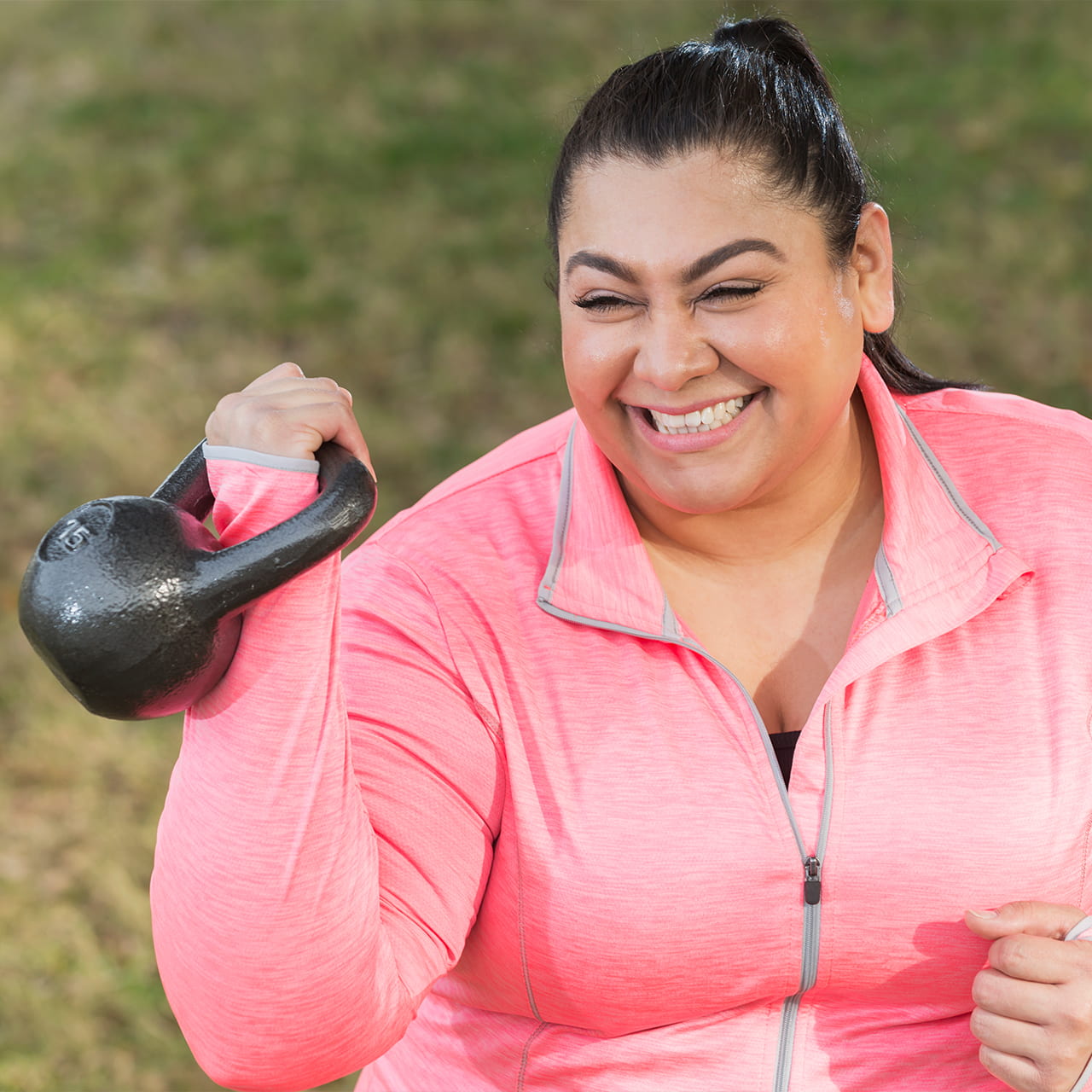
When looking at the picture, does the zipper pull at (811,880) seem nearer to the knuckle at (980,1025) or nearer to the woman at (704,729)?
the woman at (704,729)

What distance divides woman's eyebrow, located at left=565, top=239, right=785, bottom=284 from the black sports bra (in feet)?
1.67

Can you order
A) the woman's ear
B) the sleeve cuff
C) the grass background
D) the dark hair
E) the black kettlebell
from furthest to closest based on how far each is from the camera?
the grass background
the woman's ear
the dark hair
the sleeve cuff
the black kettlebell

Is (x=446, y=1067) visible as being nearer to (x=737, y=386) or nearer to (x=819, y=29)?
(x=737, y=386)

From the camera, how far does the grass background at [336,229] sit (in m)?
4.14

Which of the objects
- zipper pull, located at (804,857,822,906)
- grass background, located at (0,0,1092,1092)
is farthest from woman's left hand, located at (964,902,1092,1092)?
grass background, located at (0,0,1092,1092)

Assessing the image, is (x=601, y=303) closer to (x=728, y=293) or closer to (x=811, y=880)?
(x=728, y=293)

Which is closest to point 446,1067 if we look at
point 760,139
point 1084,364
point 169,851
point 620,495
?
point 169,851

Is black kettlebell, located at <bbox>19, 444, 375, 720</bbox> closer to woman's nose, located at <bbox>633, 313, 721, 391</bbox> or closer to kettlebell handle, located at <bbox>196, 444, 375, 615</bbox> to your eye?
kettlebell handle, located at <bbox>196, 444, 375, 615</bbox>

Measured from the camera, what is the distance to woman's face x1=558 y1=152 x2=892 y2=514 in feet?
5.19

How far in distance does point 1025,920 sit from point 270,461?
89 cm

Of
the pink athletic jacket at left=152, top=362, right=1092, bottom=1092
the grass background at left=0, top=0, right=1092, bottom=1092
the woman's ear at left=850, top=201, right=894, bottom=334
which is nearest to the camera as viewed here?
the pink athletic jacket at left=152, top=362, right=1092, bottom=1092

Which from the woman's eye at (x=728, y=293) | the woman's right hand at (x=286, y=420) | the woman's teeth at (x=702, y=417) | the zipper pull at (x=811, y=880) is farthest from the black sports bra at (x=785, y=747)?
the woman's right hand at (x=286, y=420)

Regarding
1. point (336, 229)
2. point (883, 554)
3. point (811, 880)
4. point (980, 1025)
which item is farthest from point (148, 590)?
point (336, 229)

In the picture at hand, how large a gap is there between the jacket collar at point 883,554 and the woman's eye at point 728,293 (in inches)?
10.8
